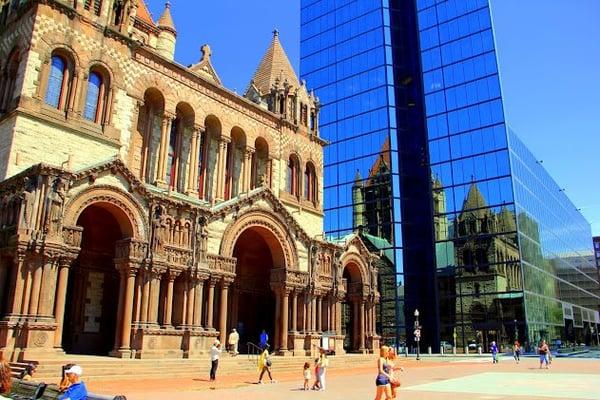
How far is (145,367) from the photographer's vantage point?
65.5ft

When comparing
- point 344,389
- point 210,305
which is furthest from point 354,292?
point 344,389

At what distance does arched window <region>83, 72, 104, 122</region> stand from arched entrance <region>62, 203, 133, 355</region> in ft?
15.8

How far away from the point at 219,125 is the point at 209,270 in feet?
36.4

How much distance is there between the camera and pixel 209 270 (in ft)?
83.3

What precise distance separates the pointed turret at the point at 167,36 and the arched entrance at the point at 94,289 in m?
17.8

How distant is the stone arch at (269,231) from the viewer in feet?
87.8

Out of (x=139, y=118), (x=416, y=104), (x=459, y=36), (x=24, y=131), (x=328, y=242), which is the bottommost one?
(x=328, y=242)

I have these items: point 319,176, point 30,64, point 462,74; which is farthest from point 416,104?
point 30,64

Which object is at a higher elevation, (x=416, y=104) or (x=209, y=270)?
(x=416, y=104)

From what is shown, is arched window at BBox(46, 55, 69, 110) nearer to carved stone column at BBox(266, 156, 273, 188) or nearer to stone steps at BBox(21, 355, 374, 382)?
stone steps at BBox(21, 355, 374, 382)

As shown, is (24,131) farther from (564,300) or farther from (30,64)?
(564,300)

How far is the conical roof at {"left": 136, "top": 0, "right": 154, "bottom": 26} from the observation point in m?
41.1

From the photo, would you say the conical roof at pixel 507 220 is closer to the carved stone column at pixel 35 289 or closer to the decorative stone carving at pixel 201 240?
the decorative stone carving at pixel 201 240

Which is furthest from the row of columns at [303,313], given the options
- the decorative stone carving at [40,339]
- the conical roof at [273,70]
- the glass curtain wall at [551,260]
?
the glass curtain wall at [551,260]
